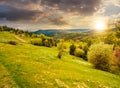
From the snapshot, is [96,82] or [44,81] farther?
[96,82]

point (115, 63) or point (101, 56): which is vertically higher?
point (101, 56)

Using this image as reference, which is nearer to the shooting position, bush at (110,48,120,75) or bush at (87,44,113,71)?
bush at (87,44,113,71)

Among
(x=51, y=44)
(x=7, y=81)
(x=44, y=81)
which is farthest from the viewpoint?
(x=51, y=44)

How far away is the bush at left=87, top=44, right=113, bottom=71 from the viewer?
75.3 m

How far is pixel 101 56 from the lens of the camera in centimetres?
7569

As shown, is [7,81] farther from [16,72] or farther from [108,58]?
[108,58]

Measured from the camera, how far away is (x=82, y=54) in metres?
140

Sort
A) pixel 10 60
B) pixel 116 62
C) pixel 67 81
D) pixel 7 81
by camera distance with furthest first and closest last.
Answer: pixel 116 62, pixel 10 60, pixel 67 81, pixel 7 81

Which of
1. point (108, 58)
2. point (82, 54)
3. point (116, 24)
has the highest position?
point (116, 24)

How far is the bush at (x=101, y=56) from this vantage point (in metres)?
75.3

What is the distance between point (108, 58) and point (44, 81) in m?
41.7

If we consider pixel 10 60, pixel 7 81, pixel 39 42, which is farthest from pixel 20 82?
pixel 39 42

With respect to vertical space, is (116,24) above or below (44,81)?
above

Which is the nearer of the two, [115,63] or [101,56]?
[101,56]
